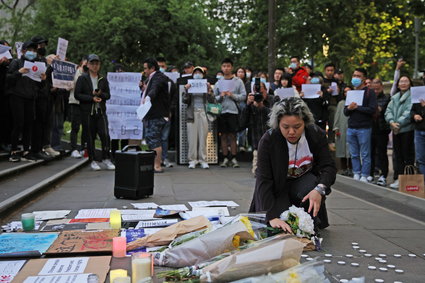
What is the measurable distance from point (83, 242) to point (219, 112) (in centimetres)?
635

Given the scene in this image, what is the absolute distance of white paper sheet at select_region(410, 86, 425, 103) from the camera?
736 centimetres

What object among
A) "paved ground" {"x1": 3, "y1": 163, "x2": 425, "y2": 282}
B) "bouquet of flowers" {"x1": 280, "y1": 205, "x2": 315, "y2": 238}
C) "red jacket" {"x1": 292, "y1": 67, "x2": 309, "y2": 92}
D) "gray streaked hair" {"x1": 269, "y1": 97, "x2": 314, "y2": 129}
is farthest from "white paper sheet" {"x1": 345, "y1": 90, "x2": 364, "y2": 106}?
"bouquet of flowers" {"x1": 280, "y1": 205, "x2": 315, "y2": 238}

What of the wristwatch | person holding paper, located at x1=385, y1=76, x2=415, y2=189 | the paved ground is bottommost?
the paved ground

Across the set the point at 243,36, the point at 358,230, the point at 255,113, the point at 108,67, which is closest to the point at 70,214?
the point at 358,230

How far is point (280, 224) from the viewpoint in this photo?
389 centimetres

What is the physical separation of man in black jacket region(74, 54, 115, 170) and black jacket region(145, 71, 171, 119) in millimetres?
892

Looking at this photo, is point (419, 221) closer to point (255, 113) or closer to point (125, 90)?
point (255, 113)

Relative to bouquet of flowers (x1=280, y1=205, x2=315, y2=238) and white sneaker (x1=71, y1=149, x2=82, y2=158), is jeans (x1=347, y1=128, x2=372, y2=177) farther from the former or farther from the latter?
white sneaker (x1=71, y1=149, x2=82, y2=158)

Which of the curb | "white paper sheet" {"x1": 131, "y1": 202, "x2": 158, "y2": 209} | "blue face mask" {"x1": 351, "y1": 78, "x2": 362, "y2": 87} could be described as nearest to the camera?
the curb

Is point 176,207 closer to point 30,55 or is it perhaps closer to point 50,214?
point 50,214

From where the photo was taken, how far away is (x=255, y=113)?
9195 millimetres

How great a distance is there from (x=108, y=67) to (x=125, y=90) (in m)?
10.9

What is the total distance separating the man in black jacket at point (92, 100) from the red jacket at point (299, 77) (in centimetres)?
423

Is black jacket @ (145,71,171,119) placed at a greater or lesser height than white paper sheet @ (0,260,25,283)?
greater
